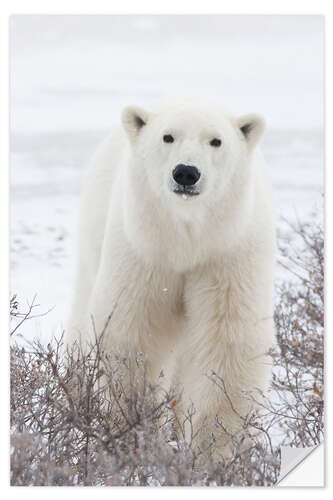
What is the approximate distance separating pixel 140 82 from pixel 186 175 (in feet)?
3.13

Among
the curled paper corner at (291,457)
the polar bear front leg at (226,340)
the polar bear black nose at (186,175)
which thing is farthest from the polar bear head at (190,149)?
the curled paper corner at (291,457)

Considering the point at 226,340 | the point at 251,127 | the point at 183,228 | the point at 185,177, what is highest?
the point at 251,127

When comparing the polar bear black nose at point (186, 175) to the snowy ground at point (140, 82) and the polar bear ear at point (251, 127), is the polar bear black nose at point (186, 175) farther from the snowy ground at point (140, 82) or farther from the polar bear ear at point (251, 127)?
the snowy ground at point (140, 82)

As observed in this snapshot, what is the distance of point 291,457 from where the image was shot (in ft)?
13.6

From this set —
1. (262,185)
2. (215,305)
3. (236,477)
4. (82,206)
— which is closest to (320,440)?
(236,477)

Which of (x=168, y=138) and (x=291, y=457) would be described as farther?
(x=291, y=457)

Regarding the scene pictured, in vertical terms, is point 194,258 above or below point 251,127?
below

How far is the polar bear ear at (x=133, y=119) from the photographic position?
409cm

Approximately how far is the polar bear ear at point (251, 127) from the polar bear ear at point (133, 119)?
0.44 m

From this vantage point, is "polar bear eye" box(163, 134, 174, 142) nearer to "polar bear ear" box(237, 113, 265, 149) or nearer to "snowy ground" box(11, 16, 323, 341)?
"polar bear ear" box(237, 113, 265, 149)

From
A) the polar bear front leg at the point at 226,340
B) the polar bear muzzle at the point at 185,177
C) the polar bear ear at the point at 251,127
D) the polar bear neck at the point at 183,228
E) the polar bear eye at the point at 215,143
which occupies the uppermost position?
the polar bear ear at the point at 251,127
